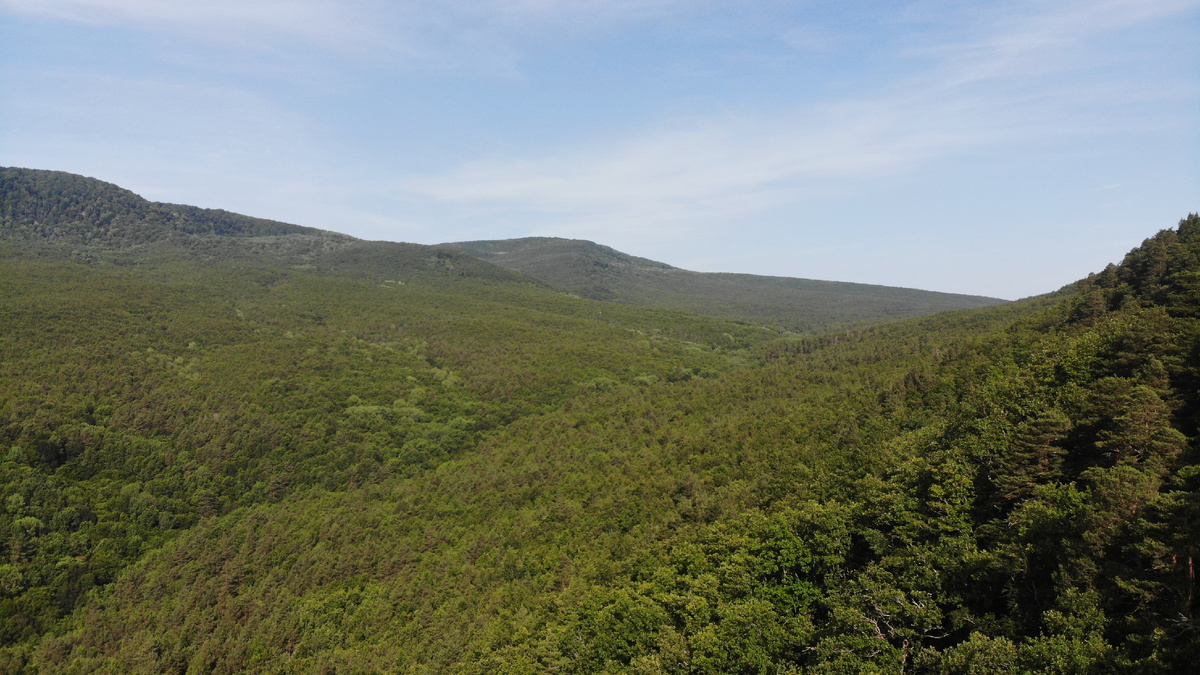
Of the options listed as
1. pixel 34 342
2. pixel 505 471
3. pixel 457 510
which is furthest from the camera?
pixel 34 342

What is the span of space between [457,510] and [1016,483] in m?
79.4

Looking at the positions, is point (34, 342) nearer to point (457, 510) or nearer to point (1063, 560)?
point (457, 510)

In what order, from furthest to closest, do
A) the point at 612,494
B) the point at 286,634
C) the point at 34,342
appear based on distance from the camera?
1. the point at 34,342
2. the point at 612,494
3. the point at 286,634

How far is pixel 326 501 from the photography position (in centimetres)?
10625

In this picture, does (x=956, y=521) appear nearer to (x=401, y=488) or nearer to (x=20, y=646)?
(x=401, y=488)

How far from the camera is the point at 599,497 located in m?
81.4

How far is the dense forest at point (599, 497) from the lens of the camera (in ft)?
96.3

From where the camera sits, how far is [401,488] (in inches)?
4250

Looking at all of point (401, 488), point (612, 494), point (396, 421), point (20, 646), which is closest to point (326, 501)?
point (401, 488)

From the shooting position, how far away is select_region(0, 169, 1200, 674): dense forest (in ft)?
96.3

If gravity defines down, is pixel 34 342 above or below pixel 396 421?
above

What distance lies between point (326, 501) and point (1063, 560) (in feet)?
365

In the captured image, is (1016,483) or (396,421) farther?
(396,421)

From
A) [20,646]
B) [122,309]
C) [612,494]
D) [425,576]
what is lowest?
[20,646]
